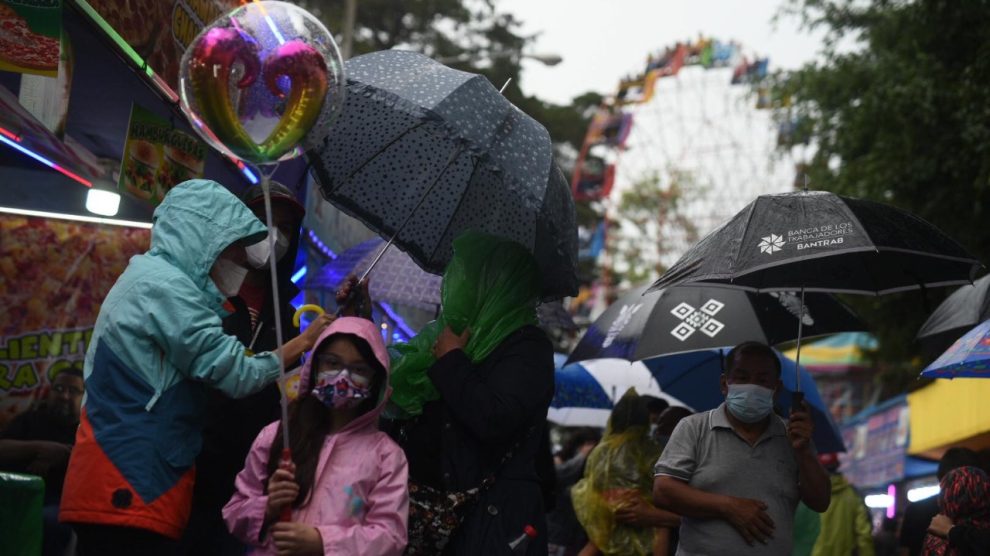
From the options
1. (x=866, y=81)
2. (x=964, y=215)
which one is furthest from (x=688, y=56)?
(x=964, y=215)

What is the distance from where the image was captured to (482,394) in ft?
14.4

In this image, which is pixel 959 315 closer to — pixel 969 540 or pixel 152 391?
pixel 969 540

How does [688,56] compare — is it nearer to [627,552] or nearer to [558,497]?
[558,497]

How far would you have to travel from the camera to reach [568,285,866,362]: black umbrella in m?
7.48

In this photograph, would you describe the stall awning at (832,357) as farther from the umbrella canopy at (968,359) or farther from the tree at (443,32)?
the umbrella canopy at (968,359)

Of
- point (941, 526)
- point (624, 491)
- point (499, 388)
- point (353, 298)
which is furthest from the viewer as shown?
point (624, 491)

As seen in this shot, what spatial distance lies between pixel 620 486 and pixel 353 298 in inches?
123

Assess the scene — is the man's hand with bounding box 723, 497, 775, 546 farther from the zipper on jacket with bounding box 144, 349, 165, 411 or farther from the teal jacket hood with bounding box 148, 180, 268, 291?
the zipper on jacket with bounding box 144, 349, 165, 411

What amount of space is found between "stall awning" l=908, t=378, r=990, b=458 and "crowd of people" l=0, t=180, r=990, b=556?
8.46m

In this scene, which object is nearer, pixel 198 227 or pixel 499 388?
pixel 198 227

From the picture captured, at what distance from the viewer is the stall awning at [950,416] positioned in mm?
14289

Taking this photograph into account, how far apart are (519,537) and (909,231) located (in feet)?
7.60

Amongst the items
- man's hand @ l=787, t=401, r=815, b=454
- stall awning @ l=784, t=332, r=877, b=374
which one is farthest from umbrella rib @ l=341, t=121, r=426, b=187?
stall awning @ l=784, t=332, r=877, b=374

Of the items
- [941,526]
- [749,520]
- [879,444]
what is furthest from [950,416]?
[749,520]
